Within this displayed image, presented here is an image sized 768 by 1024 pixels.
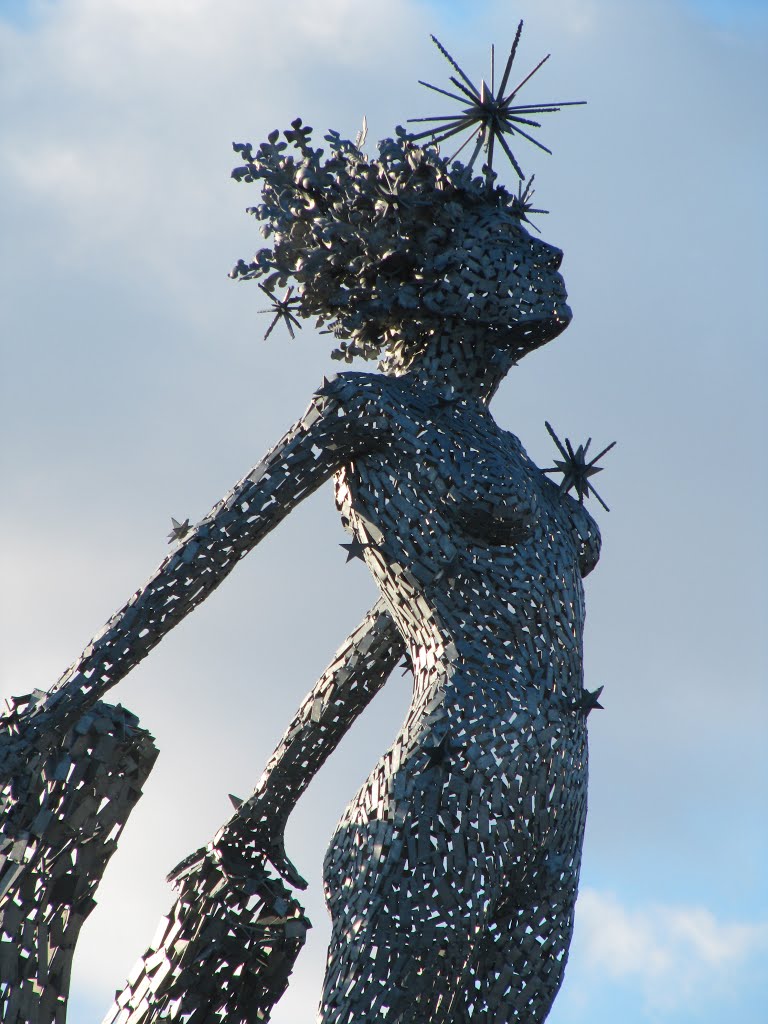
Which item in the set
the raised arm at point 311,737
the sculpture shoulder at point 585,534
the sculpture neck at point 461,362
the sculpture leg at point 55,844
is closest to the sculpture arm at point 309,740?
the raised arm at point 311,737

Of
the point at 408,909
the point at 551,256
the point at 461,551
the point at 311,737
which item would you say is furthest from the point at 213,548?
the point at 551,256

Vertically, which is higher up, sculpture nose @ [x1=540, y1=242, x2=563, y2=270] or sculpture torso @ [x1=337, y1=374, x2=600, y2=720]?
sculpture nose @ [x1=540, y1=242, x2=563, y2=270]

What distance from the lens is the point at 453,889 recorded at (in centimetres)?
559

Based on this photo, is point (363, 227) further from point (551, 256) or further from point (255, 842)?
point (255, 842)

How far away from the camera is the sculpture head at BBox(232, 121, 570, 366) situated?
650 centimetres

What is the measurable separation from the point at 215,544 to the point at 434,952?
5.02 feet

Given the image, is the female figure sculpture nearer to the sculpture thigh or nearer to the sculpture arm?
the sculpture thigh

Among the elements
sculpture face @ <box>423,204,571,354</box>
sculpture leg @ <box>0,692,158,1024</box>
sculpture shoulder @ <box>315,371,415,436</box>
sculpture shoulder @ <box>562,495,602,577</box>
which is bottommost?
sculpture leg @ <box>0,692,158,1024</box>

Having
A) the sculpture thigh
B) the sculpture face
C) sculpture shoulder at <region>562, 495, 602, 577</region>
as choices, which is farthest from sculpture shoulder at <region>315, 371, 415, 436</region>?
the sculpture thigh

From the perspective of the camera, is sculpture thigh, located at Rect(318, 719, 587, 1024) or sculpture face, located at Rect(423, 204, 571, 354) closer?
sculpture thigh, located at Rect(318, 719, 587, 1024)

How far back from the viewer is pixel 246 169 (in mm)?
6695

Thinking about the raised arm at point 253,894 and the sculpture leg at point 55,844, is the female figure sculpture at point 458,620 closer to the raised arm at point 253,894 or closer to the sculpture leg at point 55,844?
the raised arm at point 253,894

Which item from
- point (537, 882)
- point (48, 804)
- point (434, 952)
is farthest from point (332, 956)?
point (48, 804)

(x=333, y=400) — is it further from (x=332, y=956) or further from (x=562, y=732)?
(x=332, y=956)
